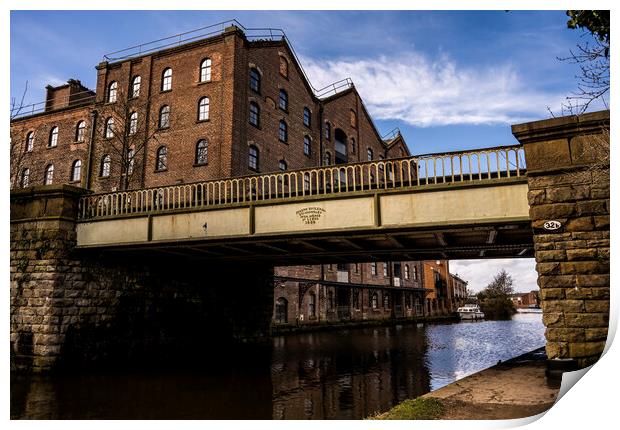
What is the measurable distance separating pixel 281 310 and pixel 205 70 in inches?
563

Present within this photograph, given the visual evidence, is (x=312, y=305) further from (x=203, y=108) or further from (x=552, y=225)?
(x=552, y=225)

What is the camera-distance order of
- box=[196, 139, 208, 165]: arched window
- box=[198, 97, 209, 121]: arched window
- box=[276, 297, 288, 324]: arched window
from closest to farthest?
box=[196, 139, 208, 165]: arched window
box=[198, 97, 209, 121]: arched window
box=[276, 297, 288, 324]: arched window

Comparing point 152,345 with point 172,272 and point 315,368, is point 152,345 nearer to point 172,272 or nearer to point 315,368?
point 172,272

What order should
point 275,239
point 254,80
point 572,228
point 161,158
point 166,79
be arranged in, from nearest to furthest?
point 572,228 < point 275,239 < point 161,158 < point 254,80 < point 166,79

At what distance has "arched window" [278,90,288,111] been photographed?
28156 millimetres

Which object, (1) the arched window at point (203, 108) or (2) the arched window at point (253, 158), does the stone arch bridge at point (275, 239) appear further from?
(1) the arched window at point (203, 108)

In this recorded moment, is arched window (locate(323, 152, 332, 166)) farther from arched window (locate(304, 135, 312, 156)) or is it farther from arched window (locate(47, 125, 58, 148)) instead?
arched window (locate(47, 125, 58, 148))

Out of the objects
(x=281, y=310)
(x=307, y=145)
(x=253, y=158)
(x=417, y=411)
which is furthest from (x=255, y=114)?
(x=417, y=411)

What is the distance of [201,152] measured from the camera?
2445 cm

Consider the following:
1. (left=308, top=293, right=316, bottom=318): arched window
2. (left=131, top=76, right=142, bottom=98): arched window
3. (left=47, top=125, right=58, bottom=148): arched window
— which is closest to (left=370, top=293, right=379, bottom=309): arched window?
(left=308, top=293, right=316, bottom=318): arched window

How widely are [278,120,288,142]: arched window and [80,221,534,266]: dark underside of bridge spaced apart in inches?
502

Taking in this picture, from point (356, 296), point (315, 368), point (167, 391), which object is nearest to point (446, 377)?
point (315, 368)

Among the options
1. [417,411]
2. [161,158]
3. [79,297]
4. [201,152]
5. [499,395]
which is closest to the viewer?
[417,411]
